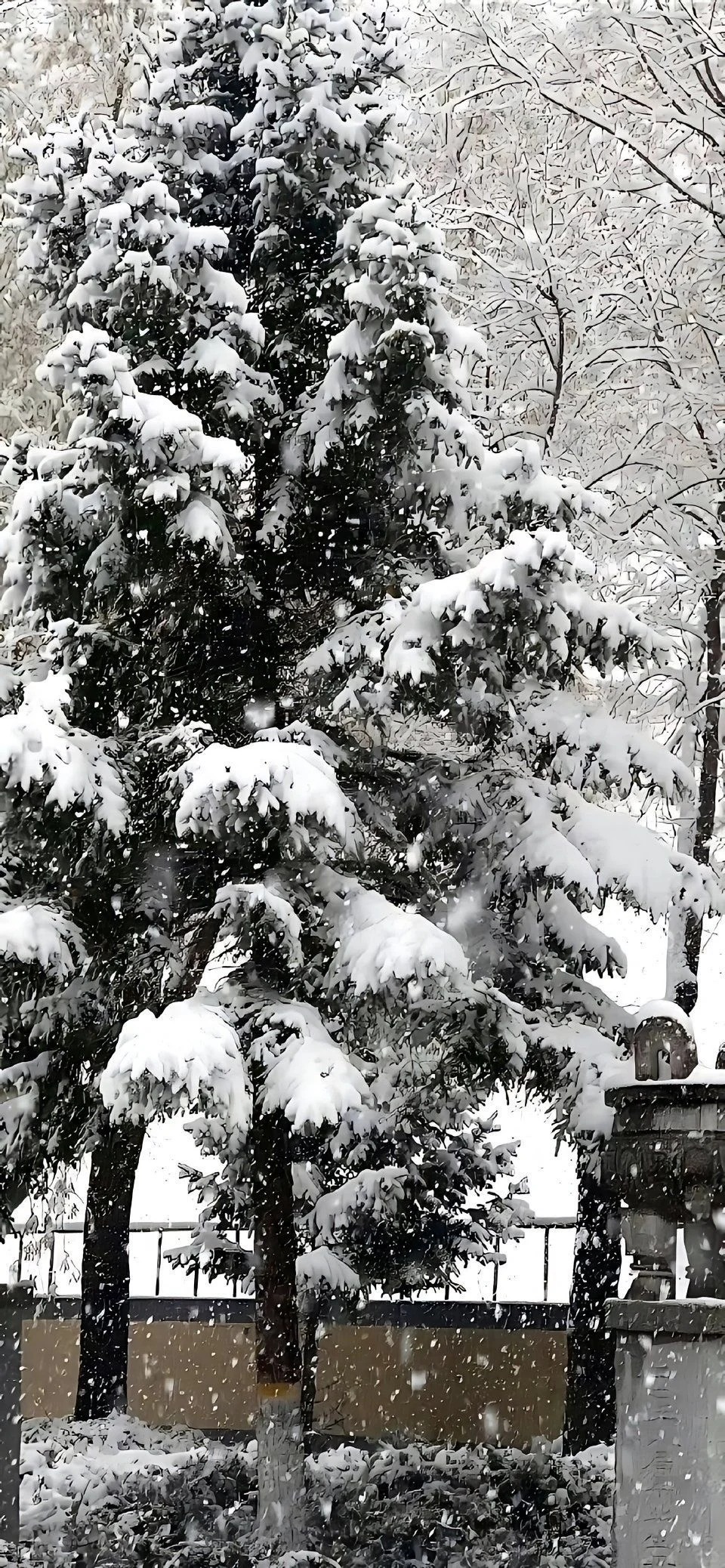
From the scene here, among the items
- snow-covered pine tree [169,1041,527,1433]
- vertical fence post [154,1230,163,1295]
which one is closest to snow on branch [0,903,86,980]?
snow-covered pine tree [169,1041,527,1433]

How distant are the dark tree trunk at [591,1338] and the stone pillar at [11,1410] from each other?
3.61 metres

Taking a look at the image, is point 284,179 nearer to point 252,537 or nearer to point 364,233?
point 364,233

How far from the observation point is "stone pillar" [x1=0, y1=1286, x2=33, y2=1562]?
7867 millimetres

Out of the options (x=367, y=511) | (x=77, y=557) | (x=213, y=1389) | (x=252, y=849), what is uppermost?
(x=367, y=511)

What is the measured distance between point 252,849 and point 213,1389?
6.69 metres

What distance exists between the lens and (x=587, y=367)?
10.6 metres

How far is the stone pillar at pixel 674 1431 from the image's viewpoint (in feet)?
18.5

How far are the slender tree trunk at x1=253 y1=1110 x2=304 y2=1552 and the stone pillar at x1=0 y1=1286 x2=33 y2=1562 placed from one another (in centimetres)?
126

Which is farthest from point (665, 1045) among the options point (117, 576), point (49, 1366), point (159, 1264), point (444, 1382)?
point (159, 1264)

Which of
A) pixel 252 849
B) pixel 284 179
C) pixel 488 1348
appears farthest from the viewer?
pixel 488 1348

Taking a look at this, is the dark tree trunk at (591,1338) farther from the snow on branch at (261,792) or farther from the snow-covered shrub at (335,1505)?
the snow on branch at (261,792)

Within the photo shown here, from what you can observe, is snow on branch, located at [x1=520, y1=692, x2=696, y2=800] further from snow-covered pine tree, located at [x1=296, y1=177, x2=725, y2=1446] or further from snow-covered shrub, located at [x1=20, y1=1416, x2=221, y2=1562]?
snow-covered shrub, located at [x1=20, y1=1416, x2=221, y2=1562]

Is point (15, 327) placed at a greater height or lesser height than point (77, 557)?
greater

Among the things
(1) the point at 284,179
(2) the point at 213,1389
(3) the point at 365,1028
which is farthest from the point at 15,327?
(2) the point at 213,1389
